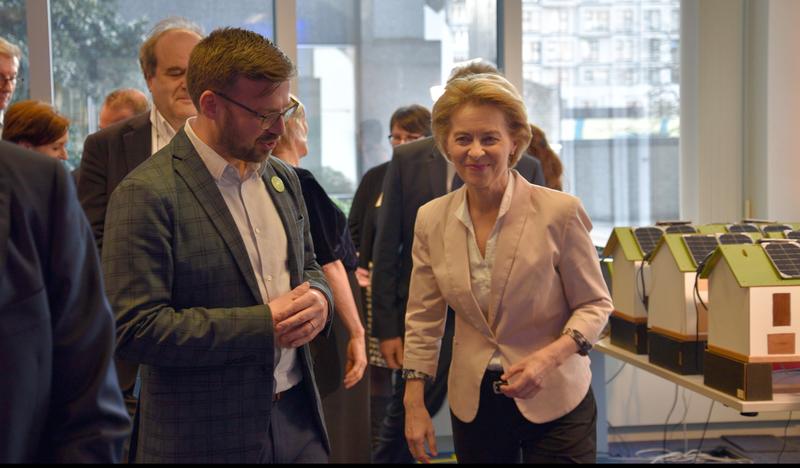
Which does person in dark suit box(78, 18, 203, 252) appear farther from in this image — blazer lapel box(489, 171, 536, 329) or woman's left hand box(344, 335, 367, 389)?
blazer lapel box(489, 171, 536, 329)

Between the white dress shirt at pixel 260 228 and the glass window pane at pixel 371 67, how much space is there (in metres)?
3.35

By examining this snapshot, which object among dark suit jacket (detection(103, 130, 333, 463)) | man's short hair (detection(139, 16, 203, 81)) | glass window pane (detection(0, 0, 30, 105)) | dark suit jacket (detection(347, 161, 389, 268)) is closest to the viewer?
dark suit jacket (detection(103, 130, 333, 463))

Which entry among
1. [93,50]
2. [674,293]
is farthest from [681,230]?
[93,50]

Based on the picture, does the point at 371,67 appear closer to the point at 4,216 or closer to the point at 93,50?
the point at 93,50

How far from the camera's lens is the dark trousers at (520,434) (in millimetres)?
2248

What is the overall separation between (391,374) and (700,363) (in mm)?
1805

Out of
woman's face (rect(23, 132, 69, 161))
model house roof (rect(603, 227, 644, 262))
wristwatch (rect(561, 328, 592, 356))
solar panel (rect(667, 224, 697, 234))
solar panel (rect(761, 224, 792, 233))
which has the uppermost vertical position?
woman's face (rect(23, 132, 69, 161))

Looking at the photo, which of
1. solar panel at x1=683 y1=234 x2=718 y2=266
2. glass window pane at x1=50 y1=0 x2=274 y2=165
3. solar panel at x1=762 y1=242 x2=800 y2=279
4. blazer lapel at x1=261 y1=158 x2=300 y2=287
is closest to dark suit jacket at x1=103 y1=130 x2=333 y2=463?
blazer lapel at x1=261 y1=158 x2=300 y2=287

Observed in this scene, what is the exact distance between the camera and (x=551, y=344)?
7.29 ft

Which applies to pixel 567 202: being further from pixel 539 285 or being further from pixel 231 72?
pixel 231 72

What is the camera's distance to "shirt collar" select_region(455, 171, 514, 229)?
2.29m

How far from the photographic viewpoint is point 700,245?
313 centimetres

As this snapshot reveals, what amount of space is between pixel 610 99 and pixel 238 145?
3959 millimetres

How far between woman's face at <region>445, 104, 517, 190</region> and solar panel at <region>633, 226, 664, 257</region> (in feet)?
4.10
